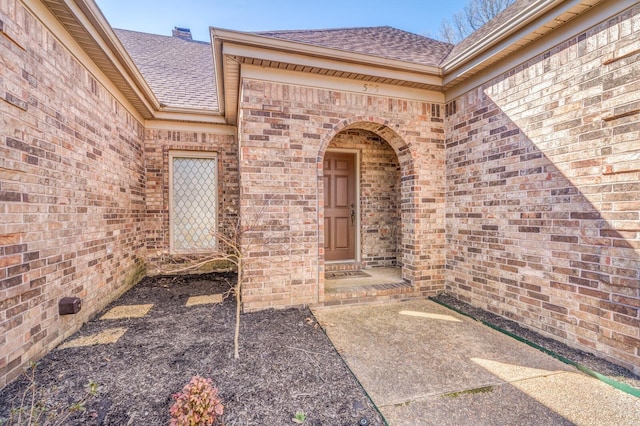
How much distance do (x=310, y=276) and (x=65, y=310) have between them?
94.9 inches

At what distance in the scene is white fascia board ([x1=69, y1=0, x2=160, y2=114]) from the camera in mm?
2635

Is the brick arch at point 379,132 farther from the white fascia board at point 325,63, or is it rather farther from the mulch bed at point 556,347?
the mulch bed at point 556,347

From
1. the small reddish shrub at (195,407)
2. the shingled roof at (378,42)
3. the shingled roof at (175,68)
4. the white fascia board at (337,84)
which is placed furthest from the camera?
the shingled roof at (175,68)

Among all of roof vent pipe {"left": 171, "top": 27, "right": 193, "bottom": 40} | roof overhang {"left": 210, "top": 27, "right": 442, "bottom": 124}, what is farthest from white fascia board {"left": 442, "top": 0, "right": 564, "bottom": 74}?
roof vent pipe {"left": 171, "top": 27, "right": 193, "bottom": 40}

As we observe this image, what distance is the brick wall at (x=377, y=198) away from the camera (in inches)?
203

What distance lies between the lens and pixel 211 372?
2162mm

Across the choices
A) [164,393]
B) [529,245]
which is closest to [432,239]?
[529,245]

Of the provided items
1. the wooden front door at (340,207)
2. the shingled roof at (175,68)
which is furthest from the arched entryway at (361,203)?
the shingled roof at (175,68)

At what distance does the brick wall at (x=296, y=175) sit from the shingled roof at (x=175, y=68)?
242cm

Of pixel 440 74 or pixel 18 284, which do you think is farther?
pixel 440 74

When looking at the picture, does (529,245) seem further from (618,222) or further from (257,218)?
(257,218)

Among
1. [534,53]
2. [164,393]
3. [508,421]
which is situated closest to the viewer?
[508,421]

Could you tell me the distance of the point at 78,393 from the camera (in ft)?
6.37

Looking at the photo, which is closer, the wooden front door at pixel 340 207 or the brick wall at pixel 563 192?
the brick wall at pixel 563 192
